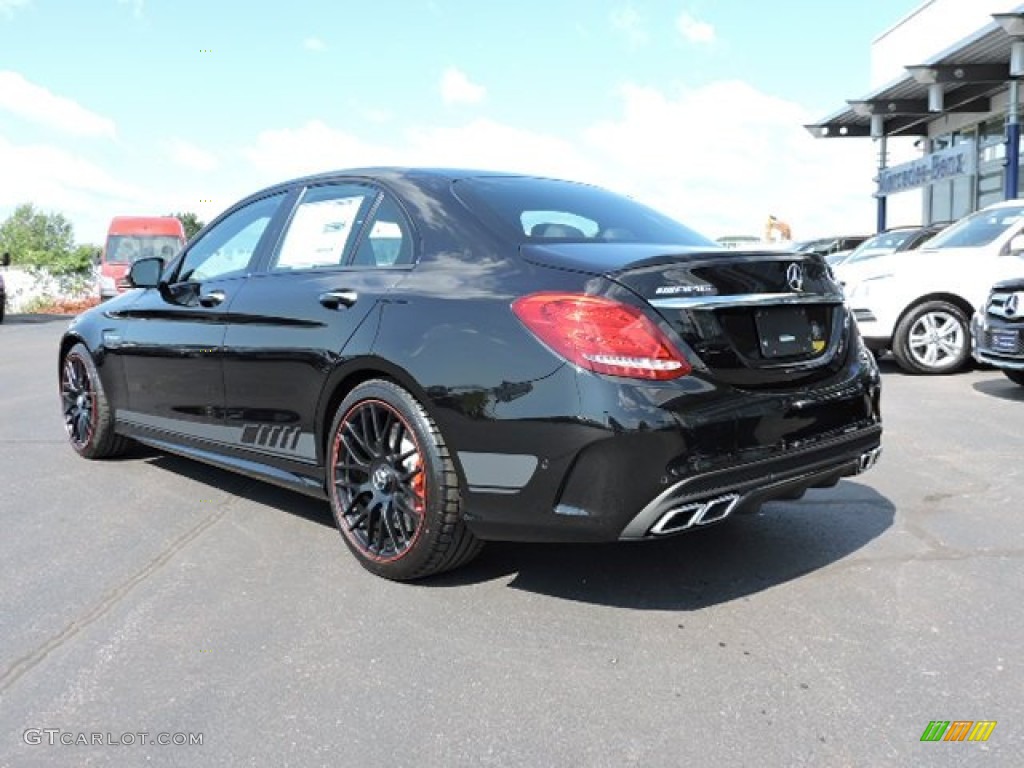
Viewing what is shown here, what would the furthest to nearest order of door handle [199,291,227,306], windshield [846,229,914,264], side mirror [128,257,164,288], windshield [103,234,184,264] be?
windshield [103,234,184,264] < windshield [846,229,914,264] < side mirror [128,257,164,288] < door handle [199,291,227,306]

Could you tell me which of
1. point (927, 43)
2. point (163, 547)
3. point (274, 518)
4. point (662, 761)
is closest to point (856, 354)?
point (662, 761)

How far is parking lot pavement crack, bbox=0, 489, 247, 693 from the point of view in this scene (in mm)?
2869

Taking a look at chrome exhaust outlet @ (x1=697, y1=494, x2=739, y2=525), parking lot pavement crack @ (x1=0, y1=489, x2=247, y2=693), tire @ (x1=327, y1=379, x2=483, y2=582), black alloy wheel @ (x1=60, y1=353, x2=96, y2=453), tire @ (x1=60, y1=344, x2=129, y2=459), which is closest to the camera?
parking lot pavement crack @ (x1=0, y1=489, x2=247, y2=693)

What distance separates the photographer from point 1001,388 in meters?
8.39

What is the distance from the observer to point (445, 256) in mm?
3438

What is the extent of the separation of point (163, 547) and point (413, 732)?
2.02 m

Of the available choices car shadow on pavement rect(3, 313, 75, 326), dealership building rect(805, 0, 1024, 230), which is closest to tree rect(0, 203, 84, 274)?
car shadow on pavement rect(3, 313, 75, 326)

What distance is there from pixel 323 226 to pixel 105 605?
176 cm

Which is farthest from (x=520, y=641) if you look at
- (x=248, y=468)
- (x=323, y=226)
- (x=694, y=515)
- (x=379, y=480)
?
(x=323, y=226)

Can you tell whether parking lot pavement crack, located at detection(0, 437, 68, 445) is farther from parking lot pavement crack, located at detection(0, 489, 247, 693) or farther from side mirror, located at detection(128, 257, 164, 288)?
parking lot pavement crack, located at detection(0, 489, 247, 693)

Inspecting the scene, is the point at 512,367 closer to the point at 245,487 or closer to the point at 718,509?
the point at 718,509

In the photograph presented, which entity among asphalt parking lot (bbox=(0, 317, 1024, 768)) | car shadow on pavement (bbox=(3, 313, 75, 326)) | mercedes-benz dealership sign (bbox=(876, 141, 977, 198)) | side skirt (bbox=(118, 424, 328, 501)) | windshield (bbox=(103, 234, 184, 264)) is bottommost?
car shadow on pavement (bbox=(3, 313, 75, 326))

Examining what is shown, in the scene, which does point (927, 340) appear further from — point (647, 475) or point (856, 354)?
point (647, 475)

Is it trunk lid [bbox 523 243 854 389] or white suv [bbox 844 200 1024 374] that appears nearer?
trunk lid [bbox 523 243 854 389]
